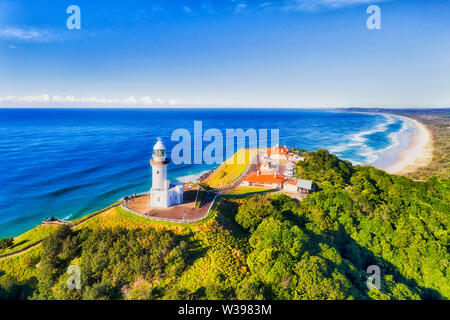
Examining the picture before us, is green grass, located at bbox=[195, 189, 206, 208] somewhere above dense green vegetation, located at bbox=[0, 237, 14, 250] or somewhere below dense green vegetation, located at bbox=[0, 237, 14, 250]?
above

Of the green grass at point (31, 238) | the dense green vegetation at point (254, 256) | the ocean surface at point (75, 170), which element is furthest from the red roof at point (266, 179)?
the green grass at point (31, 238)

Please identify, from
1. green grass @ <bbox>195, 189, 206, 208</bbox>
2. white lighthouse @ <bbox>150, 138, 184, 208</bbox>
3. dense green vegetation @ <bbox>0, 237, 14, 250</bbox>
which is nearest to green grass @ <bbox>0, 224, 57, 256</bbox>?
dense green vegetation @ <bbox>0, 237, 14, 250</bbox>

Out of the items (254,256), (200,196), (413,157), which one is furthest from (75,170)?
(413,157)

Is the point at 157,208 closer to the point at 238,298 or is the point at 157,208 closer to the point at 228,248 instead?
the point at 228,248

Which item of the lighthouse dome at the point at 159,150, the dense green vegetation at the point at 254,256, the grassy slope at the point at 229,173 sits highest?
the lighthouse dome at the point at 159,150

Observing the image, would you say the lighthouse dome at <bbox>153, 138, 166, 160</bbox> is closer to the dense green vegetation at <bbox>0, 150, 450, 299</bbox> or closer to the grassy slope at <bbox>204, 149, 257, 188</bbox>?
the dense green vegetation at <bbox>0, 150, 450, 299</bbox>

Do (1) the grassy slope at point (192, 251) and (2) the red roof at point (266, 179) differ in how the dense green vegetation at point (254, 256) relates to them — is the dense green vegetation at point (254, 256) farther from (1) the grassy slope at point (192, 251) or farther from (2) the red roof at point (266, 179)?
(2) the red roof at point (266, 179)

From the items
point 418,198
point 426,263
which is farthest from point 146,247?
point 418,198

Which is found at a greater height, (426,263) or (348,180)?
(348,180)
